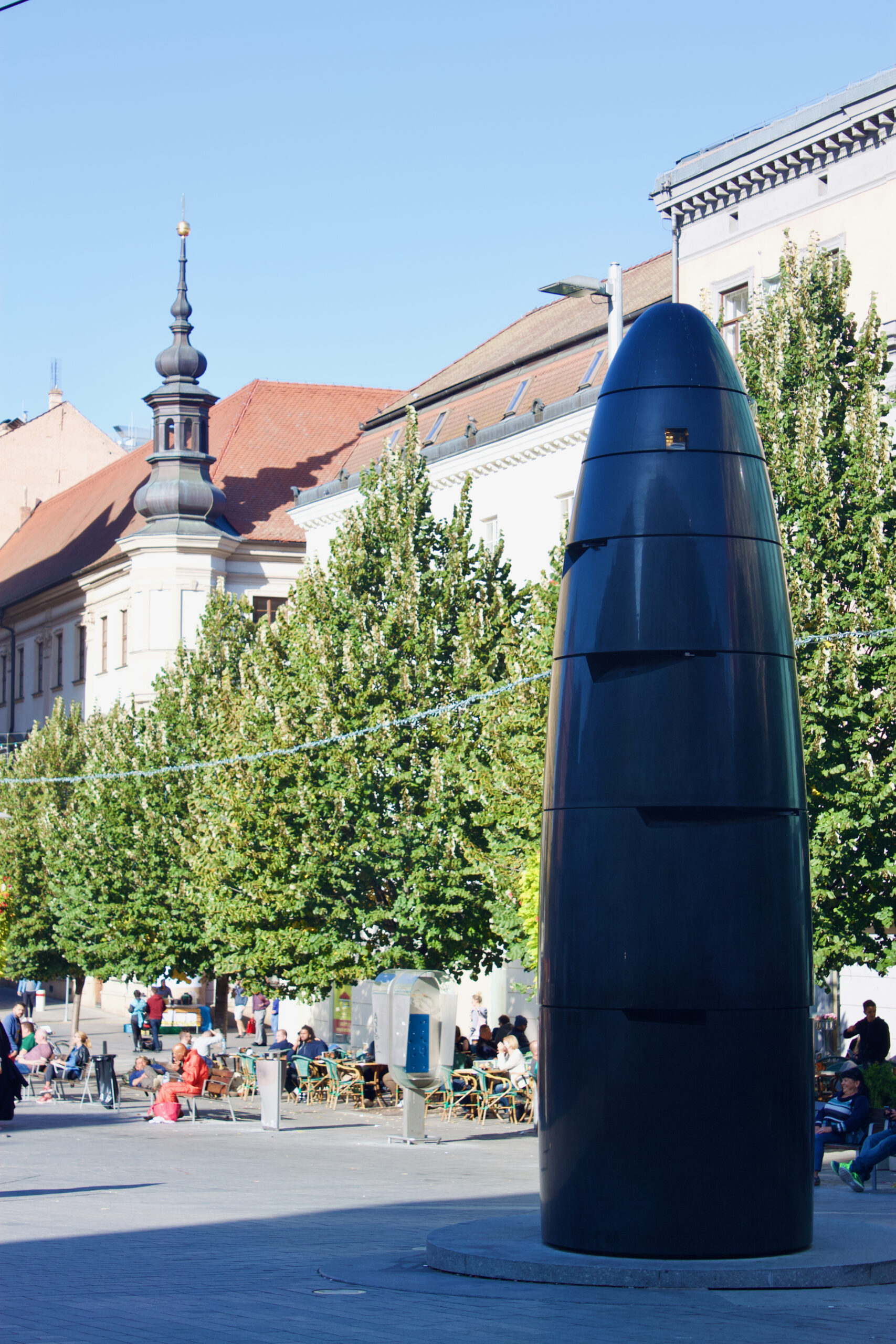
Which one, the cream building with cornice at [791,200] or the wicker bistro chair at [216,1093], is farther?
the cream building with cornice at [791,200]

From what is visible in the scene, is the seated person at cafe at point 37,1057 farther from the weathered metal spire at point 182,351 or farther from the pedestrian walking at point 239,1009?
the weathered metal spire at point 182,351

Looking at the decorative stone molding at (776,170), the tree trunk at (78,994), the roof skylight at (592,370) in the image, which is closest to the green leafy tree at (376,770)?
the decorative stone molding at (776,170)

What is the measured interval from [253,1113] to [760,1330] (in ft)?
66.0

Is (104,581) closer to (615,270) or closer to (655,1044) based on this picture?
(615,270)

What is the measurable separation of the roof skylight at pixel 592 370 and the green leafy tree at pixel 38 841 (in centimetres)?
1593

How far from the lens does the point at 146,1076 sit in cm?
2995

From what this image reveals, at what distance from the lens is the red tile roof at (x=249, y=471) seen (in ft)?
199

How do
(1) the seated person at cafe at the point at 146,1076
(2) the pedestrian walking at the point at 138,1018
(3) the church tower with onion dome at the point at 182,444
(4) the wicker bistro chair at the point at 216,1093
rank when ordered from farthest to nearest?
(3) the church tower with onion dome at the point at 182,444
(2) the pedestrian walking at the point at 138,1018
(1) the seated person at cafe at the point at 146,1076
(4) the wicker bistro chair at the point at 216,1093

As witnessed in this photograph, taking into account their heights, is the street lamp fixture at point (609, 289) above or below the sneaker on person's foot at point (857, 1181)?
above

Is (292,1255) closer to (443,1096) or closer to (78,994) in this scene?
(443,1096)

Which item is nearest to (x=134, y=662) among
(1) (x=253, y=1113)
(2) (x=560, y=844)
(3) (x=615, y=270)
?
(1) (x=253, y=1113)

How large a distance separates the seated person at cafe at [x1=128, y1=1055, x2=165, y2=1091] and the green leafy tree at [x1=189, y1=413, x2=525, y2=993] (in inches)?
96.7

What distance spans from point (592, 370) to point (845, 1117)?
2624cm

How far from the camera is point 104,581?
61.5 m
